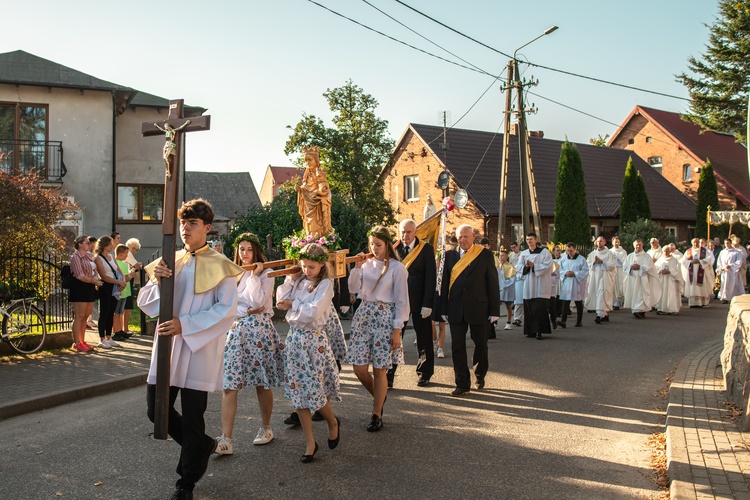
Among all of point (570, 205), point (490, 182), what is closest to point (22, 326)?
point (570, 205)

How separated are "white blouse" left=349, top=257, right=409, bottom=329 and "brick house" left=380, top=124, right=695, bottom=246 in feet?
91.1

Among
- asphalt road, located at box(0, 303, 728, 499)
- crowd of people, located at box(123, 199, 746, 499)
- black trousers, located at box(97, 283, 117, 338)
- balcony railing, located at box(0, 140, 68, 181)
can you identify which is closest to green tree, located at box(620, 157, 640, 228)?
balcony railing, located at box(0, 140, 68, 181)

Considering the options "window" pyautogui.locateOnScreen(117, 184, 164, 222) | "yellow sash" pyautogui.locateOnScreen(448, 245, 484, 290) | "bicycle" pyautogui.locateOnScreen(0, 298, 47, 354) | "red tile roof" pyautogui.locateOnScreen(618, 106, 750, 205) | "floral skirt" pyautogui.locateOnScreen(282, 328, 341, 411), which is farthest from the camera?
"red tile roof" pyautogui.locateOnScreen(618, 106, 750, 205)

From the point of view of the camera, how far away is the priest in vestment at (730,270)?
23609 millimetres

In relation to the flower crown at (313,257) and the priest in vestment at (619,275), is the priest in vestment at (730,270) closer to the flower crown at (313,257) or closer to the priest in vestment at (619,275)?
the priest in vestment at (619,275)

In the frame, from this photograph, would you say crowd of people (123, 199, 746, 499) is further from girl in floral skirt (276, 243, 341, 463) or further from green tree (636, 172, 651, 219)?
green tree (636, 172, 651, 219)

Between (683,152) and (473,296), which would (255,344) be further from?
(683,152)

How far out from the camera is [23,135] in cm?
2464

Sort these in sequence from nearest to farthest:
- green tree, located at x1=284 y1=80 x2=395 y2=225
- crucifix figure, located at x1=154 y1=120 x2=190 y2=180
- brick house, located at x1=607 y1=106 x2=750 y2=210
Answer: crucifix figure, located at x1=154 y1=120 x2=190 y2=180, green tree, located at x1=284 y1=80 x2=395 y2=225, brick house, located at x1=607 y1=106 x2=750 y2=210

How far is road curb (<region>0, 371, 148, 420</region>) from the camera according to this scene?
26.4 ft

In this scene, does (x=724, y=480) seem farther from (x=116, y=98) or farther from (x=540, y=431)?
(x=116, y=98)

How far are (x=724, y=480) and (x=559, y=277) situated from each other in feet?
39.7

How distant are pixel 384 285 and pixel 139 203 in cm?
2112

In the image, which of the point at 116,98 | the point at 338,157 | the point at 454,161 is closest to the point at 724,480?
the point at 116,98
